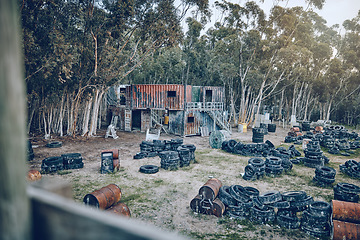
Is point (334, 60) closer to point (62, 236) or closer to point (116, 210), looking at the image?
point (116, 210)

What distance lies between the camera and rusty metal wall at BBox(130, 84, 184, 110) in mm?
24814

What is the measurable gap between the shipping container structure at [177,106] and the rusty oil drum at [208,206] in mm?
16083

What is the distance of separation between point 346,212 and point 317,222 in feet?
3.35

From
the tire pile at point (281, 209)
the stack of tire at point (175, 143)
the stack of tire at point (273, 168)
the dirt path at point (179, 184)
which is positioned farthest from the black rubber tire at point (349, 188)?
the stack of tire at point (175, 143)

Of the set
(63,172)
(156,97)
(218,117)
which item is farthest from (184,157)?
A: (218,117)

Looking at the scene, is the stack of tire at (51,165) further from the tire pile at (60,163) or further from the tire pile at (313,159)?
the tire pile at (313,159)

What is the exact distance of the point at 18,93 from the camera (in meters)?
0.79

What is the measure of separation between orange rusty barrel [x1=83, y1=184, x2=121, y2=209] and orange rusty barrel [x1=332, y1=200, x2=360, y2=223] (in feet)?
25.9

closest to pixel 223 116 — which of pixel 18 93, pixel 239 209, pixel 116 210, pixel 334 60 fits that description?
pixel 239 209

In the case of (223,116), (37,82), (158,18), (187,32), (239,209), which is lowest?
(239,209)

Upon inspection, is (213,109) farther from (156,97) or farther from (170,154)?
(170,154)

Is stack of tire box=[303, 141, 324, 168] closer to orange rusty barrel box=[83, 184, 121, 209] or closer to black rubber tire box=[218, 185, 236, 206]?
black rubber tire box=[218, 185, 236, 206]

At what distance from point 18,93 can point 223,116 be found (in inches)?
1077

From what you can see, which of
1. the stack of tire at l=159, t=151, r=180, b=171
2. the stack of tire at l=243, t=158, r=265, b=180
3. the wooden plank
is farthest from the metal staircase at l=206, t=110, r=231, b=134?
the wooden plank
